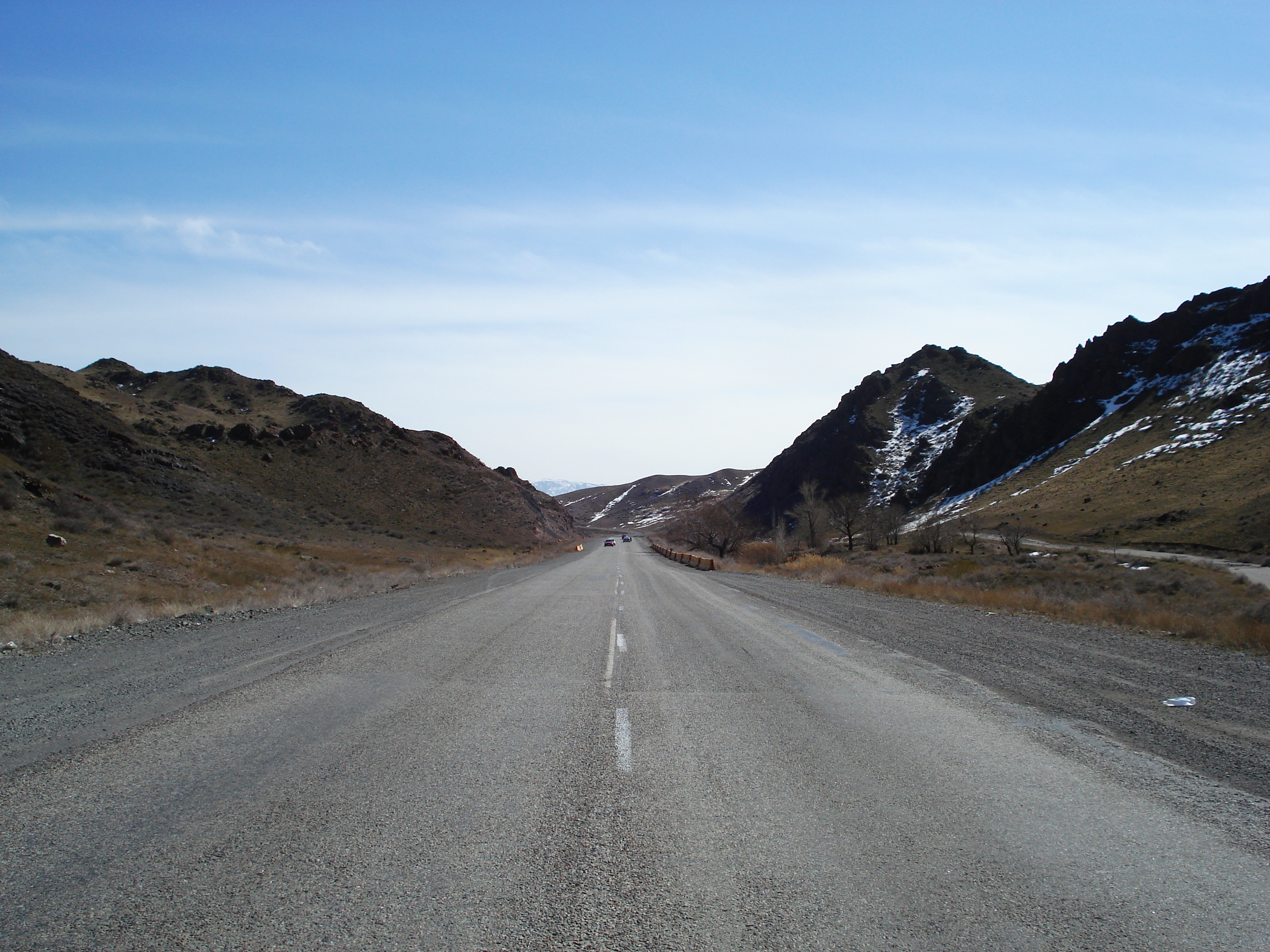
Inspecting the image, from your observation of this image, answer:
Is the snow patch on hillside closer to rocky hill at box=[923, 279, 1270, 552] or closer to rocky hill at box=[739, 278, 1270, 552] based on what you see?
rocky hill at box=[739, 278, 1270, 552]

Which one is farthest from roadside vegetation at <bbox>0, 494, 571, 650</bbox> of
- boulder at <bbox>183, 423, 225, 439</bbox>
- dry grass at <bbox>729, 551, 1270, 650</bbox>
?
boulder at <bbox>183, 423, 225, 439</bbox>

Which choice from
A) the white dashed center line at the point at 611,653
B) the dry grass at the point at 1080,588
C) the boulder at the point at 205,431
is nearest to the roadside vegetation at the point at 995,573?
the dry grass at the point at 1080,588

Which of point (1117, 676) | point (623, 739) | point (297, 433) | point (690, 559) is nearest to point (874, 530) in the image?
point (690, 559)

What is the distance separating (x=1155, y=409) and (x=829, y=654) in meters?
117

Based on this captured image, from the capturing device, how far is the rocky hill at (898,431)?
138375 millimetres

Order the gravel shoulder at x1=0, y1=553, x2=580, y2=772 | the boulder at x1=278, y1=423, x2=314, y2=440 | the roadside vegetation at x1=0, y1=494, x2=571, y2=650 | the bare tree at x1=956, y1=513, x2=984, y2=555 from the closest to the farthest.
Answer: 1. the gravel shoulder at x1=0, y1=553, x2=580, y2=772
2. the roadside vegetation at x1=0, y1=494, x2=571, y2=650
3. the bare tree at x1=956, y1=513, x2=984, y2=555
4. the boulder at x1=278, y1=423, x2=314, y2=440

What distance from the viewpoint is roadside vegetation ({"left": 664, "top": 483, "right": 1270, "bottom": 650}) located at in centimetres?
1616

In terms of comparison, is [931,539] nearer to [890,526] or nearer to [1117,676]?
[890,526]

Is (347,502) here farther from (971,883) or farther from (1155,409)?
(1155,409)

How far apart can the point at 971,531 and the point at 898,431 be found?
9012 cm

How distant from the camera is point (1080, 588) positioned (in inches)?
1259

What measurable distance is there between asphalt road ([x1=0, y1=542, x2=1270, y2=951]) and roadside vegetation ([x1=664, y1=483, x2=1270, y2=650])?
7.29 m

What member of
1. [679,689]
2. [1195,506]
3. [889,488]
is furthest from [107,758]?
[889,488]

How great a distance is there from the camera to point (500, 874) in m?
3.88
